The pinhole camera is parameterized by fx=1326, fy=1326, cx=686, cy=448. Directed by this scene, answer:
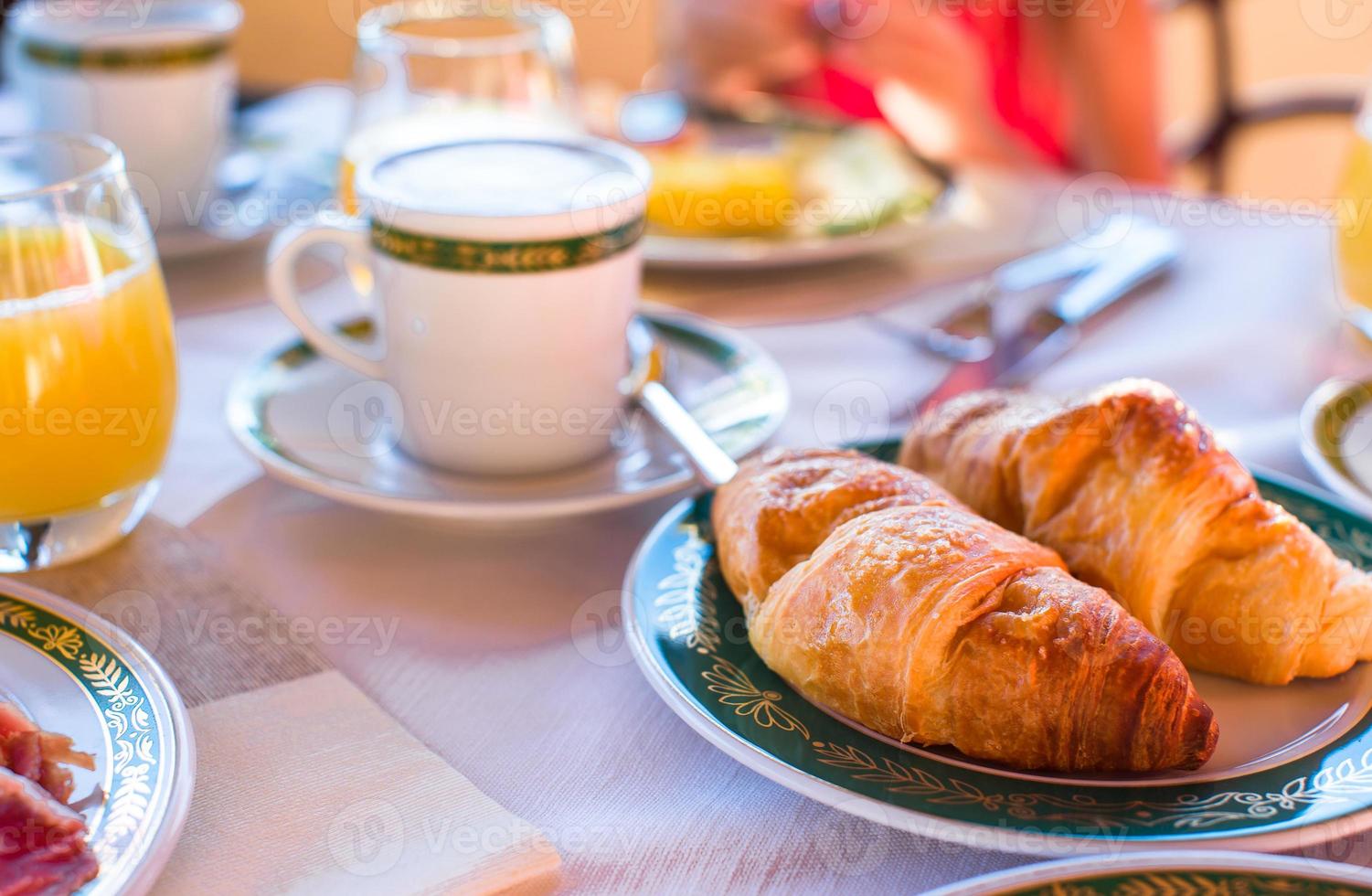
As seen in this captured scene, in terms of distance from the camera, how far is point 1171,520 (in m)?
0.66

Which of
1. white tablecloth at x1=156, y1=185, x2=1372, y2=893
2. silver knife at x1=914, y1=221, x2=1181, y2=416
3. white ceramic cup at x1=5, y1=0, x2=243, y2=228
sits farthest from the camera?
white ceramic cup at x1=5, y1=0, x2=243, y2=228

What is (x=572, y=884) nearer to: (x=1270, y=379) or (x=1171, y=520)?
(x=1171, y=520)

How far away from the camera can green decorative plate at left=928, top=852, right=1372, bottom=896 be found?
48 centimetres

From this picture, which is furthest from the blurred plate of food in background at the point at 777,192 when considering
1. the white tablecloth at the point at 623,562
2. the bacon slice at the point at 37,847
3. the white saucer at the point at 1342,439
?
the bacon slice at the point at 37,847

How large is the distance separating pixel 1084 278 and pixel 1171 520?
612mm

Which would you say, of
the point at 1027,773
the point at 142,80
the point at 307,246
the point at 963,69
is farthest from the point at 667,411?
the point at 963,69

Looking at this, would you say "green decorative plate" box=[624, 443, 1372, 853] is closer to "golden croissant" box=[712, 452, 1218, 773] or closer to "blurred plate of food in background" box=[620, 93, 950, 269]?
"golden croissant" box=[712, 452, 1218, 773]

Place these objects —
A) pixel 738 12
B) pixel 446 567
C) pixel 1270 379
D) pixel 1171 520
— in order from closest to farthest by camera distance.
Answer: pixel 1171 520 → pixel 446 567 → pixel 1270 379 → pixel 738 12

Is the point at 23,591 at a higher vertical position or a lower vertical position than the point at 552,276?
lower

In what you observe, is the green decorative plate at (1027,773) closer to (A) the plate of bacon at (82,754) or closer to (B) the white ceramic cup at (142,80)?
(A) the plate of bacon at (82,754)

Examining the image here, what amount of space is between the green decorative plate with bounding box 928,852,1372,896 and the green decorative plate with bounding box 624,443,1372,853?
3 centimetres

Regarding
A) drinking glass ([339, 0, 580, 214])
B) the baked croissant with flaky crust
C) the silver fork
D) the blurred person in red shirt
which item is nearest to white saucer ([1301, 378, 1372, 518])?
the baked croissant with flaky crust

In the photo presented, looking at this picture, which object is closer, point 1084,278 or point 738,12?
point 1084,278

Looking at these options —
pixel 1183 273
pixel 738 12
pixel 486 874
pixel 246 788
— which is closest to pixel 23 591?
pixel 246 788
